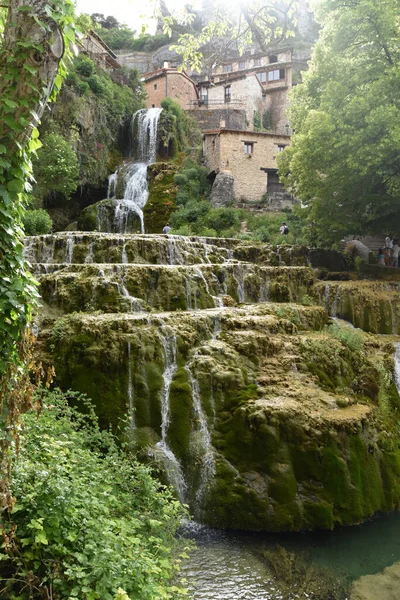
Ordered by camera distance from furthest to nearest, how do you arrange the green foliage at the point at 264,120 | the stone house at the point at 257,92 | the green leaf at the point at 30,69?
the green foliage at the point at 264,120, the stone house at the point at 257,92, the green leaf at the point at 30,69

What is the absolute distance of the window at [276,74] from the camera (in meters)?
44.4

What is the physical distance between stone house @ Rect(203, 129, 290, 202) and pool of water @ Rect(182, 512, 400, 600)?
2406 cm

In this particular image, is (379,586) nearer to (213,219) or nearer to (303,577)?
(303,577)

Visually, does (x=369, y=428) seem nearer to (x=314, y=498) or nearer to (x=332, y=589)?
(x=314, y=498)

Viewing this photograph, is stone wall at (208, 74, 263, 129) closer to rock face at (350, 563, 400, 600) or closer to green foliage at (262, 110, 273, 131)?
green foliage at (262, 110, 273, 131)

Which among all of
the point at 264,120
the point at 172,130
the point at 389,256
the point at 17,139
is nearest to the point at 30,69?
the point at 17,139

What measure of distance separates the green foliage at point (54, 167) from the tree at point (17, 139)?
1800 centimetres

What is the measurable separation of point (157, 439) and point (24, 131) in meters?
6.16

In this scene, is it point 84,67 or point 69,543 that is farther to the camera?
point 84,67

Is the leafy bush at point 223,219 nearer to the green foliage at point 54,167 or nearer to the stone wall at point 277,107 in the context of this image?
the green foliage at point 54,167

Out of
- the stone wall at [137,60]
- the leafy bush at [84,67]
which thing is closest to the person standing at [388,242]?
the leafy bush at [84,67]

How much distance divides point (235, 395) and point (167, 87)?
35926 mm

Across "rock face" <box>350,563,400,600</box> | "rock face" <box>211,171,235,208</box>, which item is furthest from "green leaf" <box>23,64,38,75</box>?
"rock face" <box>211,171,235,208</box>

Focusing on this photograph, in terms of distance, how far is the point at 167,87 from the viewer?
38469 mm
